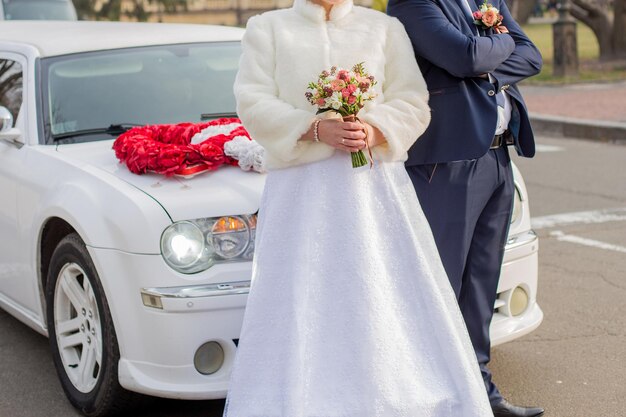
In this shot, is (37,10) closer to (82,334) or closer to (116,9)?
(82,334)

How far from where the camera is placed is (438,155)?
370 centimetres

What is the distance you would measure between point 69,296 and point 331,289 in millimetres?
1399

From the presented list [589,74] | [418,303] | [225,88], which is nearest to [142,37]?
[225,88]

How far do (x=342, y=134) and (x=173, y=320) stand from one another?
0.98 metres

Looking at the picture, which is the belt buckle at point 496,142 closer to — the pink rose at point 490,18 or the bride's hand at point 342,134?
the pink rose at point 490,18

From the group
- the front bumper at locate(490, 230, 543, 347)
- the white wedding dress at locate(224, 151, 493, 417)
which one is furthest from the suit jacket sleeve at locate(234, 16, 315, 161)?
the front bumper at locate(490, 230, 543, 347)

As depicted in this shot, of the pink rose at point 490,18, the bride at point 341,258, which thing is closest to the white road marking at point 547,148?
the pink rose at point 490,18

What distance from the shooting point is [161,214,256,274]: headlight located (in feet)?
13.0

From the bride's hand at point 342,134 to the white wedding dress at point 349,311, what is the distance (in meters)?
0.11

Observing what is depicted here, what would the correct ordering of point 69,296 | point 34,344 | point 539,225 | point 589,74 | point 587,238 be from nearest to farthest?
point 69,296 < point 34,344 < point 587,238 < point 539,225 < point 589,74

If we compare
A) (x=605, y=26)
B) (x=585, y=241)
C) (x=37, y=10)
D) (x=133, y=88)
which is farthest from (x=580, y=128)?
(x=605, y=26)

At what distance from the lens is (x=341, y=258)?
356cm

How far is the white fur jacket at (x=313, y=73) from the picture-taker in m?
3.54

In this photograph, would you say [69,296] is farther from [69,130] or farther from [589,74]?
[589,74]
